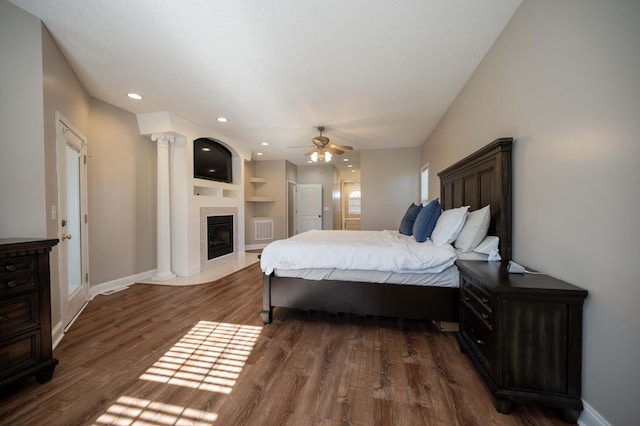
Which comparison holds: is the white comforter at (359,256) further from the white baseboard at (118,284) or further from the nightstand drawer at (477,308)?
the white baseboard at (118,284)

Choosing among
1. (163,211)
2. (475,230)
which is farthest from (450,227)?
(163,211)

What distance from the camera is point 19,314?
1479 mm

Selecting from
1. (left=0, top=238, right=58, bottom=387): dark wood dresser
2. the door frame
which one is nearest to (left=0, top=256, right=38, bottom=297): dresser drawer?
(left=0, top=238, right=58, bottom=387): dark wood dresser

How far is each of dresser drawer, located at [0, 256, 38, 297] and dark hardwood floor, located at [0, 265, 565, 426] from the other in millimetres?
580

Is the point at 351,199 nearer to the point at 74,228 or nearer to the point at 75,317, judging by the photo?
the point at 74,228

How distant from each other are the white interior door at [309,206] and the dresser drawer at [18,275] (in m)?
6.63

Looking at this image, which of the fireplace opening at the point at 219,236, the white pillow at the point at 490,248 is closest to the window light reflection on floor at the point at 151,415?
the white pillow at the point at 490,248

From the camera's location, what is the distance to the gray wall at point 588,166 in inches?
40.0

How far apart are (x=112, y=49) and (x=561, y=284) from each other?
388 cm

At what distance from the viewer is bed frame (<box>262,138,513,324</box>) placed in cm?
187

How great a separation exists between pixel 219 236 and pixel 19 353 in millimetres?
3581

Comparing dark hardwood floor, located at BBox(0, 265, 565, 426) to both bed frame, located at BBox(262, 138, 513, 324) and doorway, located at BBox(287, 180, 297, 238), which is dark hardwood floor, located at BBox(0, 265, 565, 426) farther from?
doorway, located at BBox(287, 180, 297, 238)

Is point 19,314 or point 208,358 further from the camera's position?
point 208,358

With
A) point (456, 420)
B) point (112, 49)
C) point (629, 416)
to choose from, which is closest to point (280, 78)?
point (112, 49)
